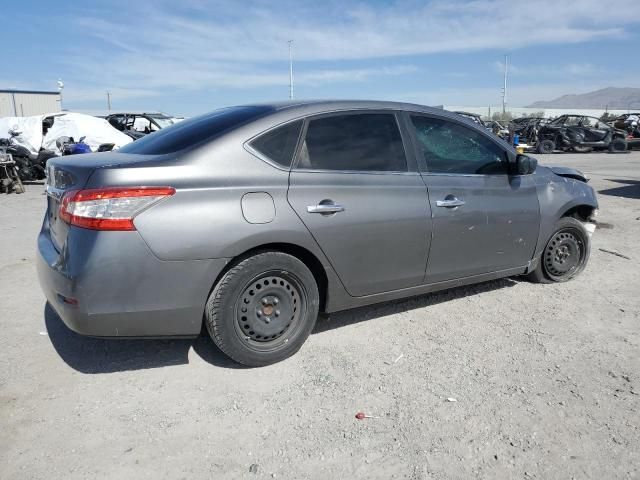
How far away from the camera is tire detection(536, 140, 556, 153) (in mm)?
22594

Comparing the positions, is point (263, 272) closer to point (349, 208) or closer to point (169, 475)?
point (349, 208)

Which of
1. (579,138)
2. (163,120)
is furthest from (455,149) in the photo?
(579,138)

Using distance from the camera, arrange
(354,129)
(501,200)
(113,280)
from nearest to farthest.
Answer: (113,280)
(354,129)
(501,200)

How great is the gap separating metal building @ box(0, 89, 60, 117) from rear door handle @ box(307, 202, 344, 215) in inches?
1824

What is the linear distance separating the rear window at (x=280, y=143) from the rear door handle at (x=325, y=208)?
1.02 feet

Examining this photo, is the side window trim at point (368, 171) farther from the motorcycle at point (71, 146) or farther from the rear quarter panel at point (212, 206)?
the motorcycle at point (71, 146)

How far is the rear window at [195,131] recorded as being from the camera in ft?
10.6

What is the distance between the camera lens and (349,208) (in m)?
3.40

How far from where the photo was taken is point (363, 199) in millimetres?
3473

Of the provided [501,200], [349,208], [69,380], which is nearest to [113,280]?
[69,380]

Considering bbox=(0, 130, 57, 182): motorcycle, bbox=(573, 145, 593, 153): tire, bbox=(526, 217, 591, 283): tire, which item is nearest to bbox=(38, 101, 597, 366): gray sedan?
bbox=(526, 217, 591, 283): tire

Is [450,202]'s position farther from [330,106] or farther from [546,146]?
[546,146]

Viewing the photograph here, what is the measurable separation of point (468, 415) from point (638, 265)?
12.7ft

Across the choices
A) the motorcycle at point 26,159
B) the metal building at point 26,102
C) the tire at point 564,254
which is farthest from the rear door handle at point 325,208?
the metal building at point 26,102
